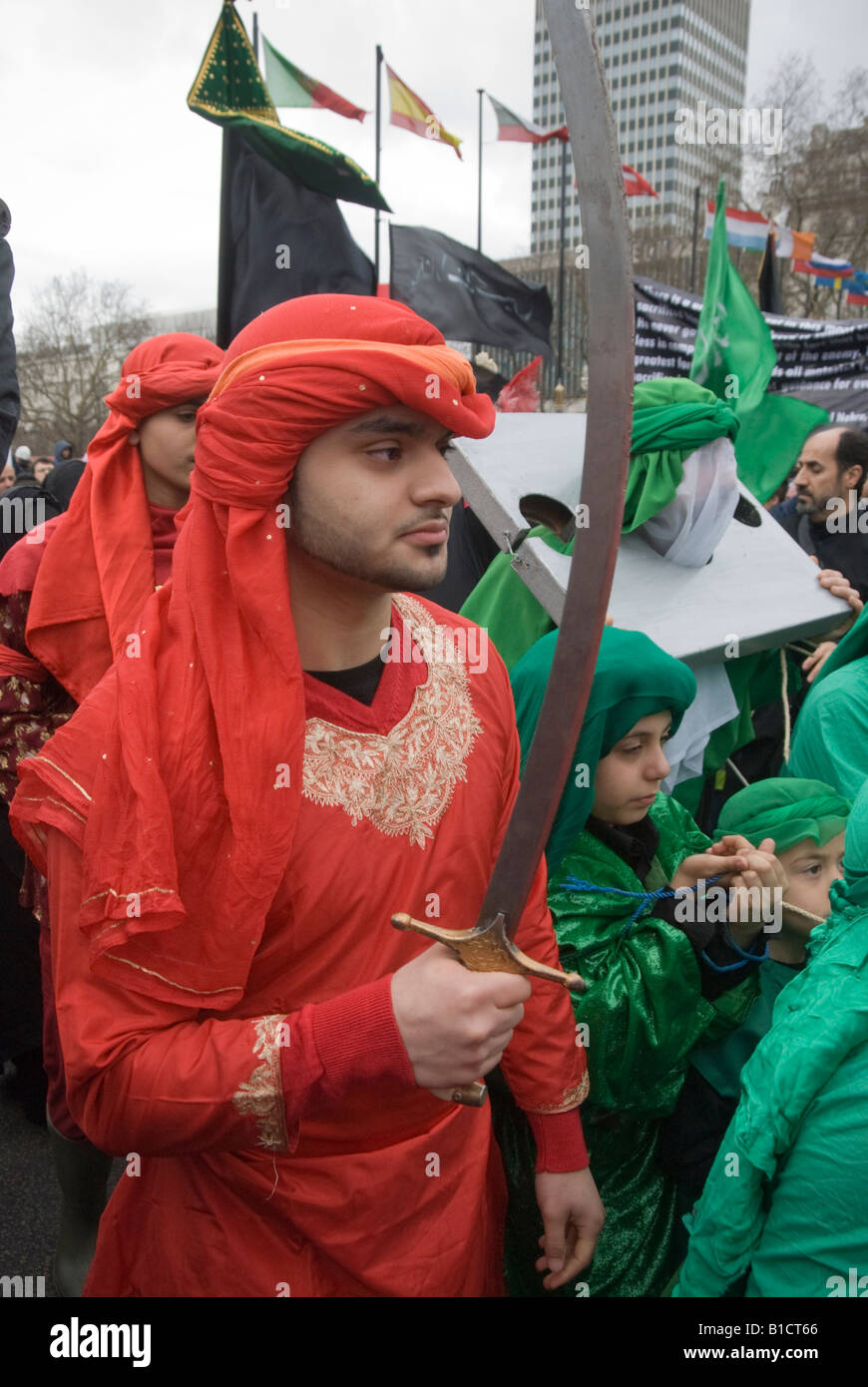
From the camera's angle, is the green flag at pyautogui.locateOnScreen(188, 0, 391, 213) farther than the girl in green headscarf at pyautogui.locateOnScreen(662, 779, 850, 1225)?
Yes

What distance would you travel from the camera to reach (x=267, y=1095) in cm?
124

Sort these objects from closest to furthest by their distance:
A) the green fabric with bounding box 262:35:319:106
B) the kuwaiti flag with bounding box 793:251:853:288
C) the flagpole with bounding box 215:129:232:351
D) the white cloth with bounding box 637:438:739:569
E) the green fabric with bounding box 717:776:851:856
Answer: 1. the green fabric with bounding box 717:776:851:856
2. the white cloth with bounding box 637:438:739:569
3. the flagpole with bounding box 215:129:232:351
4. the green fabric with bounding box 262:35:319:106
5. the kuwaiti flag with bounding box 793:251:853:288

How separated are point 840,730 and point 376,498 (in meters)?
1.66

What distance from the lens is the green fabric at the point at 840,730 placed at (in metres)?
2.54

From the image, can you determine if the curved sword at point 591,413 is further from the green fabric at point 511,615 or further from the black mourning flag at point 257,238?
the black mourning flag at point 257,238

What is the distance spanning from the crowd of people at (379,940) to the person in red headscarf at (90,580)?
856mm

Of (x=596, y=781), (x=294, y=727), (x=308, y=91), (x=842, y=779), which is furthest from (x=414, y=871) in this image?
(x=308, y=91)

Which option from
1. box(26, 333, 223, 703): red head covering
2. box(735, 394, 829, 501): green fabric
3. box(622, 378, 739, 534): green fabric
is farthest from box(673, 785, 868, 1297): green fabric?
box(735, 394, 829, 501): green fabric

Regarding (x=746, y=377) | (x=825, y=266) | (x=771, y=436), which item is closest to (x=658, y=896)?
(x=771, y=436)

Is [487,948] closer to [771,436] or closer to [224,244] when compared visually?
[224,244]

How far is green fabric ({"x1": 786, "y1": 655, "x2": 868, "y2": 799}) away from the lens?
2.54m

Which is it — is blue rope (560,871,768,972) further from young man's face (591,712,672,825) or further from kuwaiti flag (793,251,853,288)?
kuwaiti flag (793,251,853,288)

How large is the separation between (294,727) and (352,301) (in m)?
0.62

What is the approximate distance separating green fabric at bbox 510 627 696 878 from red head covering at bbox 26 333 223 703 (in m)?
0.98
